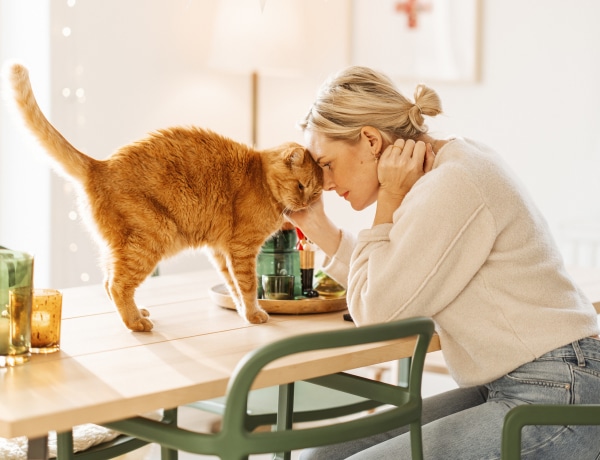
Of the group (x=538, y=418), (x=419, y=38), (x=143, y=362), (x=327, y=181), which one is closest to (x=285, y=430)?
(x=143, y=362)

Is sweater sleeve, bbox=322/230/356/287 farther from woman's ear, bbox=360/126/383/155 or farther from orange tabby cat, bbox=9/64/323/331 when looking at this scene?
woman's ear, bbox=360/126/383/155

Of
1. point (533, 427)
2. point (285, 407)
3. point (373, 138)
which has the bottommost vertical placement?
point (285, 407)

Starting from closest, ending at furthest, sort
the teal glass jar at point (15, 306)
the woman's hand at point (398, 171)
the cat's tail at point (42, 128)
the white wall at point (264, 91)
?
the teal glass jar at point (15, 306) → the cat's tail at point (42, 128) → the woman's hand at point (398, 171) → the white wall at point (264, 91)

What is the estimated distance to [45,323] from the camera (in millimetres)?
1453

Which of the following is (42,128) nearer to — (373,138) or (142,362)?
(142,362)

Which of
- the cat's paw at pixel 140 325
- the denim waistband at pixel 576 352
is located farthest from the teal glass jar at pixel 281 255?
the denim waistband at pixel 576 352

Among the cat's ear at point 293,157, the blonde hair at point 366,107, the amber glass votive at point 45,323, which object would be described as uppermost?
the blonde hair at point 366,107

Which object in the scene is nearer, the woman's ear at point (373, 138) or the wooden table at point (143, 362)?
the wooden table at point (143, 362)

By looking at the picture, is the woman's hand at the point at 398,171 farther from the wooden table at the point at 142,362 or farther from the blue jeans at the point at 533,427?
the blue jeans at the point at 533,427

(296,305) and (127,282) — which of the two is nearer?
(127,282)

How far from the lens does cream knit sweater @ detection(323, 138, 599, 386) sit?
1.53 m

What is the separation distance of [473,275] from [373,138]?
381 millimetres

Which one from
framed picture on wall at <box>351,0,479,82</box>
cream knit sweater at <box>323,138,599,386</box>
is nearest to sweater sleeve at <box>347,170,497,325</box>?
cream knit sweater at <box>323,138,599,386</box>

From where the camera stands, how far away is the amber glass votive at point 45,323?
57.0 inches
